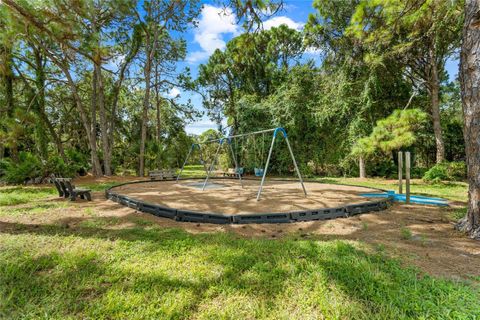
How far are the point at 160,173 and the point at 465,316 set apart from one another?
37.7ft

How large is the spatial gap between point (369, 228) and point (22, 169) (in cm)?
1241

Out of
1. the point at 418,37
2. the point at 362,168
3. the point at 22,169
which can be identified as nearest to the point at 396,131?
the point at 362,168

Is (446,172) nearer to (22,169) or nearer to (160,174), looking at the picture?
(160,174)

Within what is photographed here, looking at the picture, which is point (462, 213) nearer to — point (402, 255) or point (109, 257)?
point (402, 255)

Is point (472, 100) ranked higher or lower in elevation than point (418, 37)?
lower

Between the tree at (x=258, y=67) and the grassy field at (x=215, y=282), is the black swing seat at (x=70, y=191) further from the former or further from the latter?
the tree at (x=258, y=67)

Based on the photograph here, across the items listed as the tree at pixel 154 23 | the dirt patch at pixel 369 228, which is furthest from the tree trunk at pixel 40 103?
the dirt patch at pixel 369 228

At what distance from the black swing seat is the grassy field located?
302cm

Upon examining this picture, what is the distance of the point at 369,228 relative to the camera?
147 inches

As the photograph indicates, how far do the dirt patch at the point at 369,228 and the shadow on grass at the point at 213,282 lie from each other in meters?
0.39

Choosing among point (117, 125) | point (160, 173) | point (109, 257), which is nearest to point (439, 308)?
point (109, 257)

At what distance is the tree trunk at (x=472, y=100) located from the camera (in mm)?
3057

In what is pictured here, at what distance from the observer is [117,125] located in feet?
58.6

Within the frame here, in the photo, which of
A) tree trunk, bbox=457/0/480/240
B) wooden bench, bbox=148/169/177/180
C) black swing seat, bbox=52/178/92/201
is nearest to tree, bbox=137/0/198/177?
wooden bench, bbox=148/169/177/180
